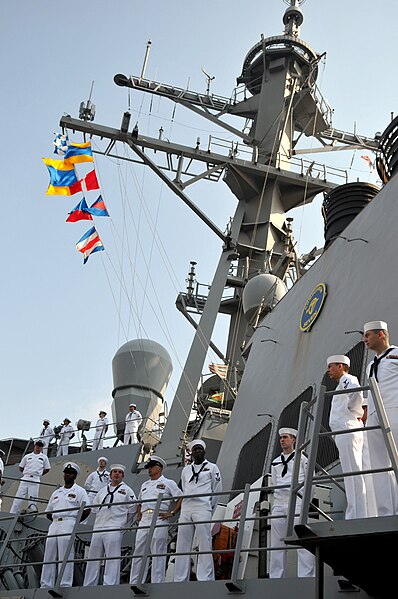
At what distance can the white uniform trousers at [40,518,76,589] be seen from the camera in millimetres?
5957

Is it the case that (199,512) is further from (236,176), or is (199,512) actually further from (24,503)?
(236,176)

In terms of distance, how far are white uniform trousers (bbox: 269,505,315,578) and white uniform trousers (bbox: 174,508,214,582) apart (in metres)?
0.48

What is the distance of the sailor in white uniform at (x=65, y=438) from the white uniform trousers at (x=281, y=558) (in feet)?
32.1

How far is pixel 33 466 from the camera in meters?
9.76

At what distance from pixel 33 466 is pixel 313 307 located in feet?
15.8

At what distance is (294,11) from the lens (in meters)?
17.3

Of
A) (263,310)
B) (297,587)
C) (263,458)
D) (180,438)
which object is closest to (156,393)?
(180,438)

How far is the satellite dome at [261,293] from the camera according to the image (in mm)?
10445

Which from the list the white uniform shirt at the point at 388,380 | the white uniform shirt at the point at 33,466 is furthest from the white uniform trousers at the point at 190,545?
the white uniform shirt at the point at 33,466

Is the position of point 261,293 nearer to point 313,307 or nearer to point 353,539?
point 313,307

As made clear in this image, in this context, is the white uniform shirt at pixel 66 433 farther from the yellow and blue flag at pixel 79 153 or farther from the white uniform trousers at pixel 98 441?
the yellow and blue flag at pixel 79 153

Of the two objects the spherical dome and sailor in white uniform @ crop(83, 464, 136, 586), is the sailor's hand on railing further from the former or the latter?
the spherical dome

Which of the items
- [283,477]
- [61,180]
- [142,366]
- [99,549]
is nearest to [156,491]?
[99,549]

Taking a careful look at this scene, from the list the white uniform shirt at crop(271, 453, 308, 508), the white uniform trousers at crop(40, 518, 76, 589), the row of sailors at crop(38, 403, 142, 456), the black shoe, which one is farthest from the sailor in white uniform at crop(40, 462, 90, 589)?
the row of sailors at crop(38, 403, 142, 456)
